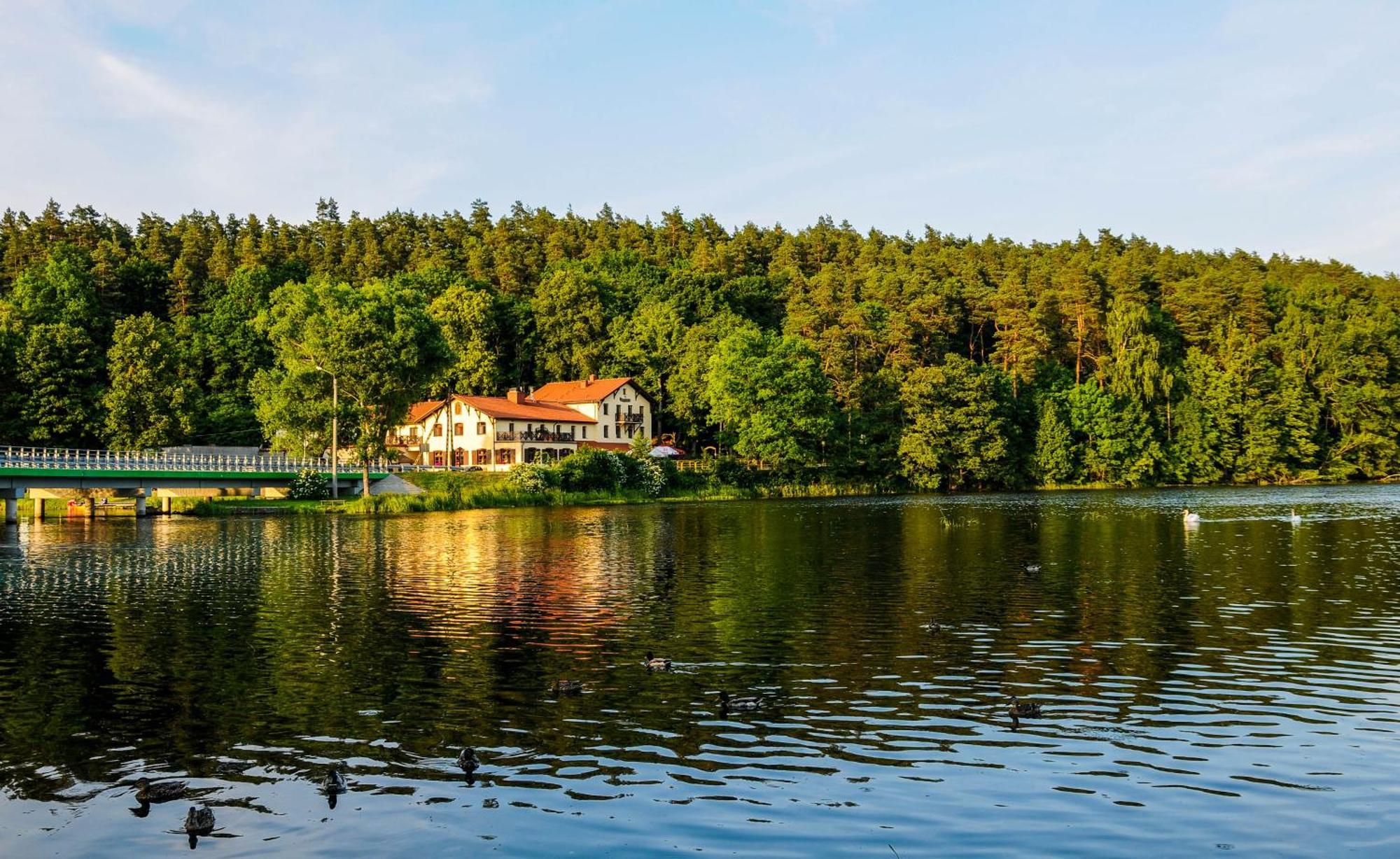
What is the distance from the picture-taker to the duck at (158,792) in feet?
45.8

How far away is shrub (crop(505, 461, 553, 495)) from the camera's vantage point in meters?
90.8

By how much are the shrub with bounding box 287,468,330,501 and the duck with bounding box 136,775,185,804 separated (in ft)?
256

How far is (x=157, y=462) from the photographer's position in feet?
270

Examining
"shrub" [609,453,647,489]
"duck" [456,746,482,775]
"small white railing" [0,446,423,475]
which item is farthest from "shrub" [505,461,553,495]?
"duck" [456,746,482,775]

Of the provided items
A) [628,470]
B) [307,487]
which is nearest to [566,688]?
[307,487]

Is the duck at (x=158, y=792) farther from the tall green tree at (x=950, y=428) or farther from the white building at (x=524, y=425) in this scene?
the tall green tree at (x=950, y=428)

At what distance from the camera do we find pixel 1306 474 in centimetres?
12375

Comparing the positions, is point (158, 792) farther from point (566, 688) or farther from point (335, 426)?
point (335, 426)

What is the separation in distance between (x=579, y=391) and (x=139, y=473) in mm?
57152

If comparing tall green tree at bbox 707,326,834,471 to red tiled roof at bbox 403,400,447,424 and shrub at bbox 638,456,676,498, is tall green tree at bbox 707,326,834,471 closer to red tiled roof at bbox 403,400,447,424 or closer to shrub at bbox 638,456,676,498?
shrub at bbox 638,456,676,498

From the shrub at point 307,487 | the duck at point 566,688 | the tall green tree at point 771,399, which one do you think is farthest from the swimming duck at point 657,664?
the tall green tree at point 771,399

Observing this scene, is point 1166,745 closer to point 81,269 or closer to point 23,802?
point 23,802

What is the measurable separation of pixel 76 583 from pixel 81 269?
105 metres

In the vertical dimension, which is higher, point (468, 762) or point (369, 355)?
point (369, 355)
